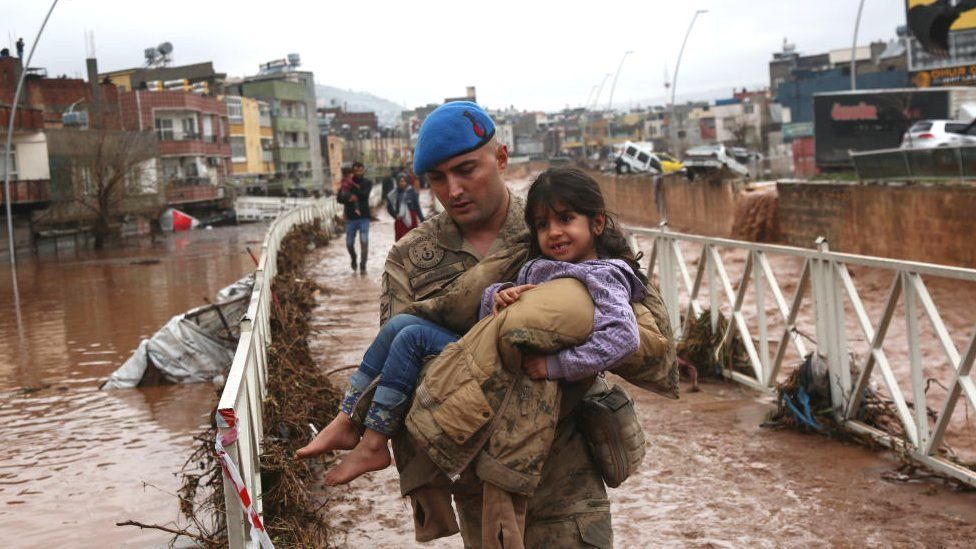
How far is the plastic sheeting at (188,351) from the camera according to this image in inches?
408

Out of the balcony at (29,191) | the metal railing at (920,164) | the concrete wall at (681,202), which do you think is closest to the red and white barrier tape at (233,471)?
the metal railing at (920,164)


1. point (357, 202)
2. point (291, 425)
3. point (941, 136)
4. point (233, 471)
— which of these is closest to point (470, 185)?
point (233, 471)

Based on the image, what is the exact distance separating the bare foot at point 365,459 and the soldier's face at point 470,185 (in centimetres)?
61

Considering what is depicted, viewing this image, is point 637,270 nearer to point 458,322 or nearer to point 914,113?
point 458,322

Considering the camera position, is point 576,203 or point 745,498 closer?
point 576,203

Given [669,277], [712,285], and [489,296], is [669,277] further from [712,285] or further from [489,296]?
[489,296]

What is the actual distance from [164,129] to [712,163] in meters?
45.0

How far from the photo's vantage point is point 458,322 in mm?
2732

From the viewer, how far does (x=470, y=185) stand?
2.82 meters

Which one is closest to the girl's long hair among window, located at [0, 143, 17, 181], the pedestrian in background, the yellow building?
the pedestrian in background

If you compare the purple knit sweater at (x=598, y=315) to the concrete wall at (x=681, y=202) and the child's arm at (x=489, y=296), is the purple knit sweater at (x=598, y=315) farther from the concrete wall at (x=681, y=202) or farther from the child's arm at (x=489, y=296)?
the concrete wall at (x=681, y=202)

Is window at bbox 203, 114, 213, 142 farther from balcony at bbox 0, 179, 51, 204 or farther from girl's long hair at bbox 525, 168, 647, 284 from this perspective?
girl's long hair at bbox 525, 168, 647, 284

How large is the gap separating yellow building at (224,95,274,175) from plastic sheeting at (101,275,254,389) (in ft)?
232

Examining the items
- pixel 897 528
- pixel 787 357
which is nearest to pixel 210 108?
pixel 787 357
